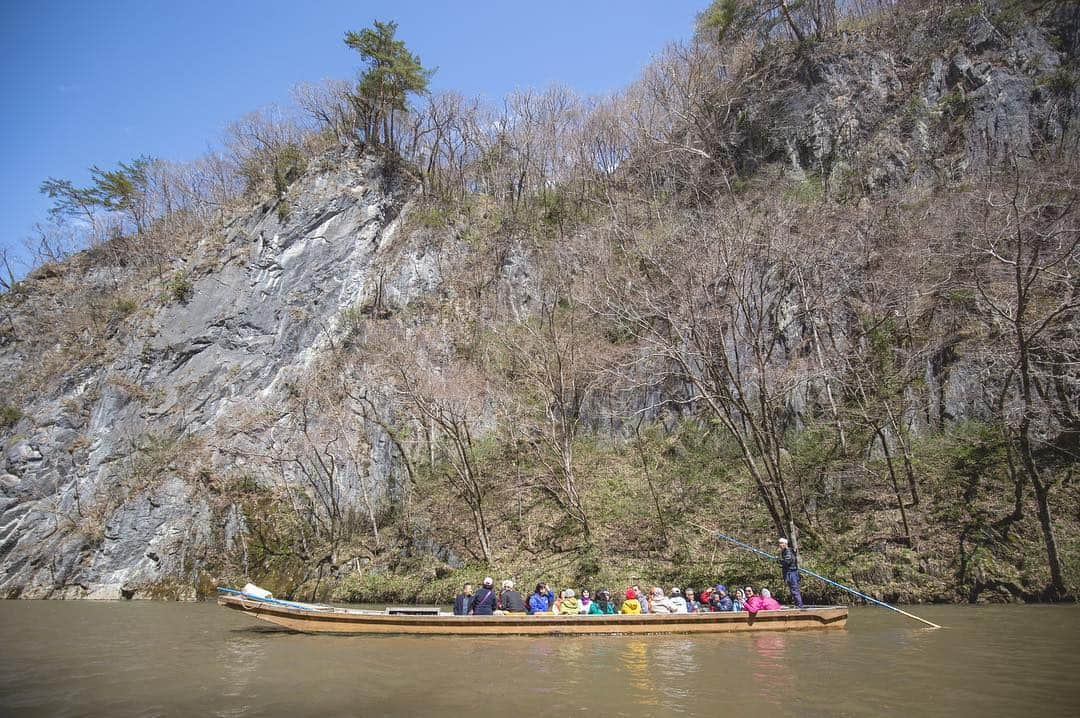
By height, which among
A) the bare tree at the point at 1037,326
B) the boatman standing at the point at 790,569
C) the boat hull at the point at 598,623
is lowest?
the boat hull at the point at 598,623

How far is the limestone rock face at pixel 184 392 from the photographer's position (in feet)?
78.8

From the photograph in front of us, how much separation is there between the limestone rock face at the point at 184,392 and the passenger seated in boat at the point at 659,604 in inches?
611

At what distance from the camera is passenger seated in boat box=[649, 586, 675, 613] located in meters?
13.2

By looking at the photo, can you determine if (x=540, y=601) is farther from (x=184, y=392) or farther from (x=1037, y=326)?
(x=184, y=392)

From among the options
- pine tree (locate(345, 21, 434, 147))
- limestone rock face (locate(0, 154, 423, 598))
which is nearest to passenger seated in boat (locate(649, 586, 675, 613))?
limestone rock face (locate(0, 154, 423, 598))

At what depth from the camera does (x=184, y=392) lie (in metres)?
30.4

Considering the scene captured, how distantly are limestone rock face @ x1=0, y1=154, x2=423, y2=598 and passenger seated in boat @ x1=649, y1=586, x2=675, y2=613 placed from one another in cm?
1552

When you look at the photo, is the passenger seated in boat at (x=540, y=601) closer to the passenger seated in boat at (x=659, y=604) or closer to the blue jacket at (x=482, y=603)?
the blue jacket at (x=482, y=603)

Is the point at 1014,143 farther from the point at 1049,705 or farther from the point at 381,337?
the point at 381,337

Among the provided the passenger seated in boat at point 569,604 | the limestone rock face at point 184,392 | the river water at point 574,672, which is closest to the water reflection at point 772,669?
the river water at point 574,672

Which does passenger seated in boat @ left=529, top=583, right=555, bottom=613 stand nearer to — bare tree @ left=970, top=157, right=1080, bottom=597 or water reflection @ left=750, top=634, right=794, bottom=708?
water reflection @ left=750, top=634, right=794, bottom=708

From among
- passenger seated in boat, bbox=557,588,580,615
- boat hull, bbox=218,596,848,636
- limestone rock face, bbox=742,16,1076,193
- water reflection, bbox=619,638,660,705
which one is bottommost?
water reflection, bbox=619,638,660,705

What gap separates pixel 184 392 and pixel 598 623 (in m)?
27.0

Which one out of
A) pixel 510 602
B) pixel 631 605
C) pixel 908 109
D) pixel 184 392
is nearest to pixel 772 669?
pixel 631 605
